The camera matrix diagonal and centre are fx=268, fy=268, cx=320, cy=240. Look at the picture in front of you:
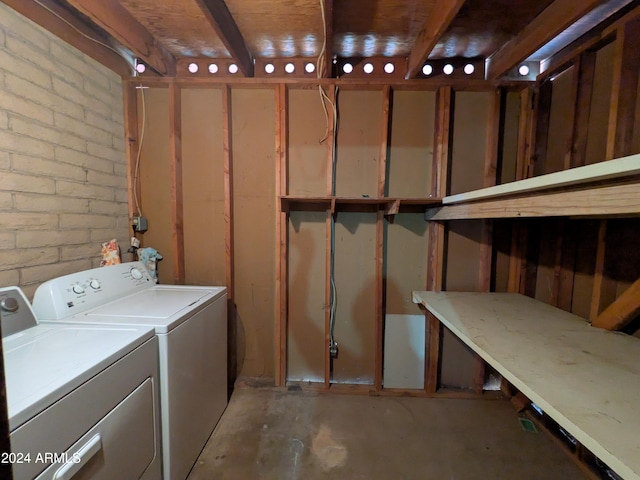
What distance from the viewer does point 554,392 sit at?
90 cm

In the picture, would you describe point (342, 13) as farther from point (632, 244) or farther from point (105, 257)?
point (105, 257)

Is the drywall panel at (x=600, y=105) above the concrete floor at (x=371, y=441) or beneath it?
above

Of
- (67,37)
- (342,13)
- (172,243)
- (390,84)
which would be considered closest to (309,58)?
(342,13)

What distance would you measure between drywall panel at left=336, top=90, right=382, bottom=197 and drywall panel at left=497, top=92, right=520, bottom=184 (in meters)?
0.99

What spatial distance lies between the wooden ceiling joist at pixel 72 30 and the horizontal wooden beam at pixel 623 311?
10.9 ft

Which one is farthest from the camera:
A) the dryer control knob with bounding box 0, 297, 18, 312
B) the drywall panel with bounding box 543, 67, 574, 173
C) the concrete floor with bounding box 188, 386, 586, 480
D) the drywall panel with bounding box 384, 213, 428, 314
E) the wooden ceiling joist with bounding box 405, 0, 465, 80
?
the drywall panel with bounding box 384, 213, 428, 314

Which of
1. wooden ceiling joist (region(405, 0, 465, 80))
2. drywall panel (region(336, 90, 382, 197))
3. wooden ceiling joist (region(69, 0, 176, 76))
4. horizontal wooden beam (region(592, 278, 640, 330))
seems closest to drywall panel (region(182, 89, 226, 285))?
wooden ceiling joist (region(69, 0, 176, 76))

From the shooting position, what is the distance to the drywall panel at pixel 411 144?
2.12 meters

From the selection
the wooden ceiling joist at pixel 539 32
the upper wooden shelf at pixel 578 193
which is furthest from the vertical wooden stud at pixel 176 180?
the wooden ceiling joist at pixel 539 32

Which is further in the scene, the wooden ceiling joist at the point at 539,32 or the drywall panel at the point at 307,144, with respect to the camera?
the drywall panel at the point at 307,144

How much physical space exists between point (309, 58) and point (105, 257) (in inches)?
83.6

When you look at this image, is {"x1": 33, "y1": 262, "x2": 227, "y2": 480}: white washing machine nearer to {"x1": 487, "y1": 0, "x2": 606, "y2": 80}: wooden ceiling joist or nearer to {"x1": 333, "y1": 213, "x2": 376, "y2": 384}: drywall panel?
{"x1": 333, "y1": 213, "x2": 376, "y2": 384}: drywall panel

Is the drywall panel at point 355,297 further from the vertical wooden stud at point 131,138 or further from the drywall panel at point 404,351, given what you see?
the vertical wooden stud at point 131,138

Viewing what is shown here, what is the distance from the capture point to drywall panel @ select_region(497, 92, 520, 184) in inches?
82.7
